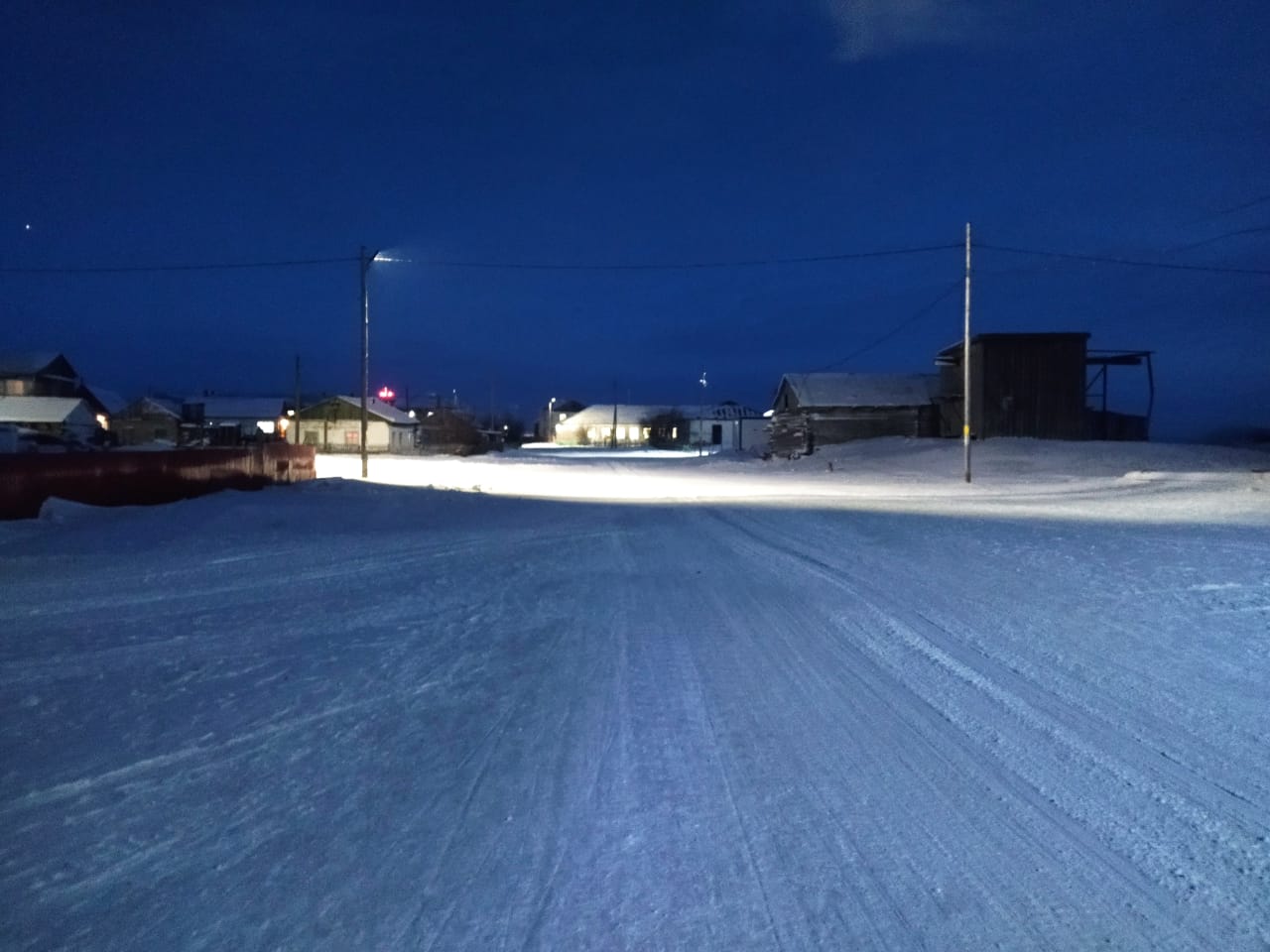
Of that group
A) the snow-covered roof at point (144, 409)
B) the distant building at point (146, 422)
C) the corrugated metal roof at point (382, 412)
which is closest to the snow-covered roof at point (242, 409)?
the snow-covered roof at point (144, 409)

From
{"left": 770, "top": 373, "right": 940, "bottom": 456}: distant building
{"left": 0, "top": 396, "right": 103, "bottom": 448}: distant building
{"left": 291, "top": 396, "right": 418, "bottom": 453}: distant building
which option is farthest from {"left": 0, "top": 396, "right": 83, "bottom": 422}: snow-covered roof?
{"left": 770, "top": 373, "right": 940, "bottom": 456}: distant building

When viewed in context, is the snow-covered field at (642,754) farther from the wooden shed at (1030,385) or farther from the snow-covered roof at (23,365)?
the snow-covered roof at (23,365)

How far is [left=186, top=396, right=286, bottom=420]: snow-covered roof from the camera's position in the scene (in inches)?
4477

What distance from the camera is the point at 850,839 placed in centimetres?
488

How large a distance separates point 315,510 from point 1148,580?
16.0 meters

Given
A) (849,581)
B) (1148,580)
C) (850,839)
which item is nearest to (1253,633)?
(1148,580)

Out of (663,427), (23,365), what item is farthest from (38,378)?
(663,427)

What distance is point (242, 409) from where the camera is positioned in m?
116

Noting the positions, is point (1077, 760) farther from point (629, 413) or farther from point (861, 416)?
point (629, 413)

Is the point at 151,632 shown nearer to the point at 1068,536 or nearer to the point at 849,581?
the point at 849,581

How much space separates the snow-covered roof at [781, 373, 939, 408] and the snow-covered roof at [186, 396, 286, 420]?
66.3 m

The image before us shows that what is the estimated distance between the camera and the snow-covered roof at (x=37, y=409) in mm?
77812

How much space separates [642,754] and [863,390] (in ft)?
210

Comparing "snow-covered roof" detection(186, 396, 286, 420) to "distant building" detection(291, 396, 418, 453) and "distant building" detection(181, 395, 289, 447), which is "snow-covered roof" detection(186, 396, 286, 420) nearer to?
"distant building" detection(181, 395, 289, 447)
